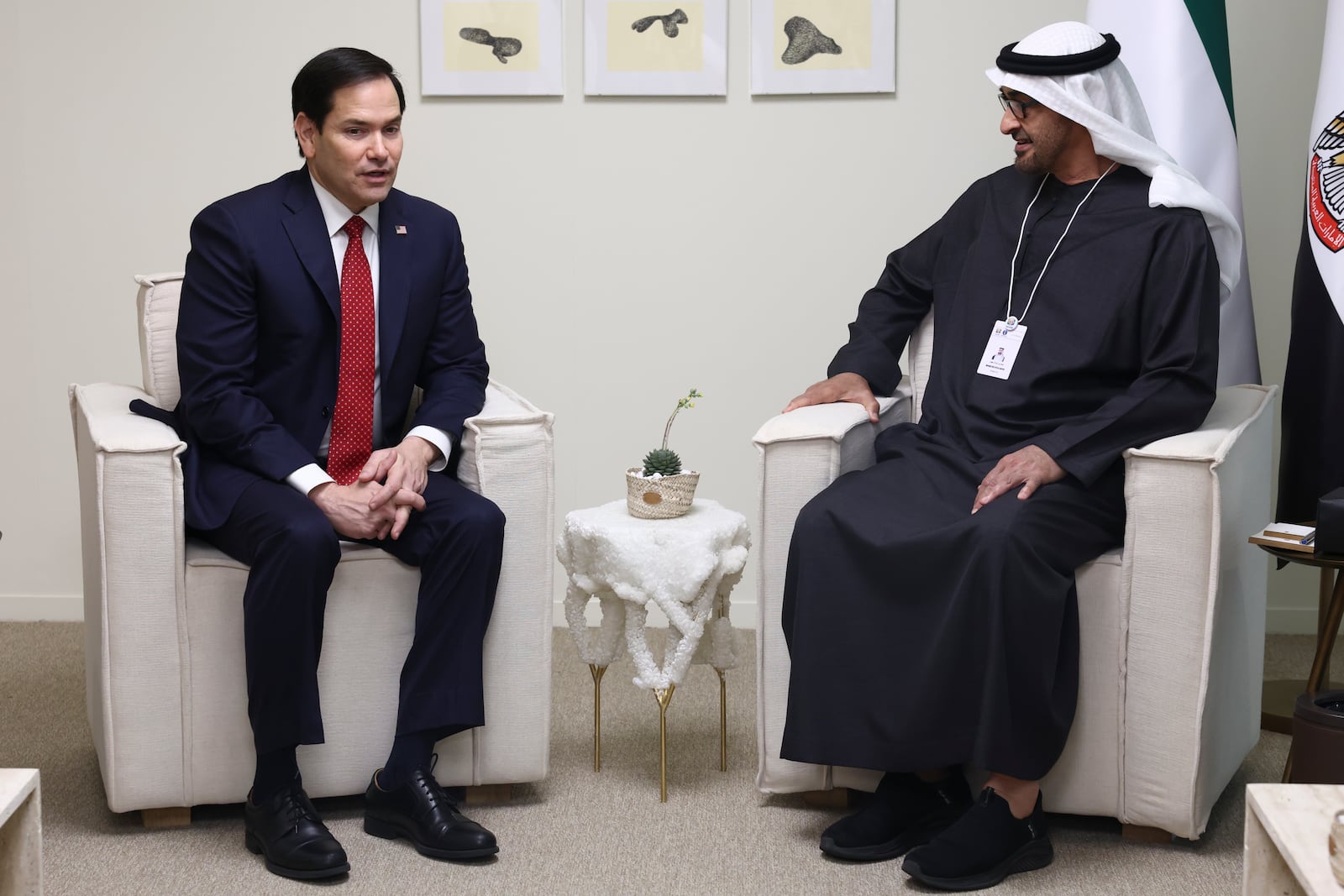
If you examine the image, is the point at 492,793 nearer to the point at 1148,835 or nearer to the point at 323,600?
the point at 323,600

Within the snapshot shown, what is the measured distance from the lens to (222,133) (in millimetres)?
3910

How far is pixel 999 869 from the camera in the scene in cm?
247

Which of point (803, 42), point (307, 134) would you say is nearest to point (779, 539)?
point (307, 134)

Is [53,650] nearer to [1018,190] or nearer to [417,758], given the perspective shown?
[417,758]

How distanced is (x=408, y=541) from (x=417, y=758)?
0.41 m

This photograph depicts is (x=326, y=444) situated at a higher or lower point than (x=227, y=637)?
higher

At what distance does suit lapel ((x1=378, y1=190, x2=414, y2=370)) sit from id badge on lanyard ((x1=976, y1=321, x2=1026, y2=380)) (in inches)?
47.1

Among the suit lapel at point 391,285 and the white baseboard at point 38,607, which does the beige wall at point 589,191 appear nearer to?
the white baseboard at point 38,607

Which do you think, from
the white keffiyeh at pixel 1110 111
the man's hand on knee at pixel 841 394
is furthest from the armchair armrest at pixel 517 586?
the white keffiyeh at pixel 1110 111

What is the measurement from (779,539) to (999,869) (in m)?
0.72

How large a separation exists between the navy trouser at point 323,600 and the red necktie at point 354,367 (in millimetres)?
184

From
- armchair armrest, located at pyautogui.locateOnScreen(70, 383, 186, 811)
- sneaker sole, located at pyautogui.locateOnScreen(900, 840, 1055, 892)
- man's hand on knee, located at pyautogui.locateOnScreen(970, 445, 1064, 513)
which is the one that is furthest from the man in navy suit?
man's hand on knee, located at pyautogui.locateOnScreen(970, 445, 1064, 513)

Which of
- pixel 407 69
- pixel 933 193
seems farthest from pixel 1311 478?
pixel 407 69

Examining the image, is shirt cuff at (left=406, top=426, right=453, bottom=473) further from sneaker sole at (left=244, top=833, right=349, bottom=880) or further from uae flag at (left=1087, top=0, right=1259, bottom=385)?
uae flag at (left=1087, top=0, right=1259, bottom=385)
